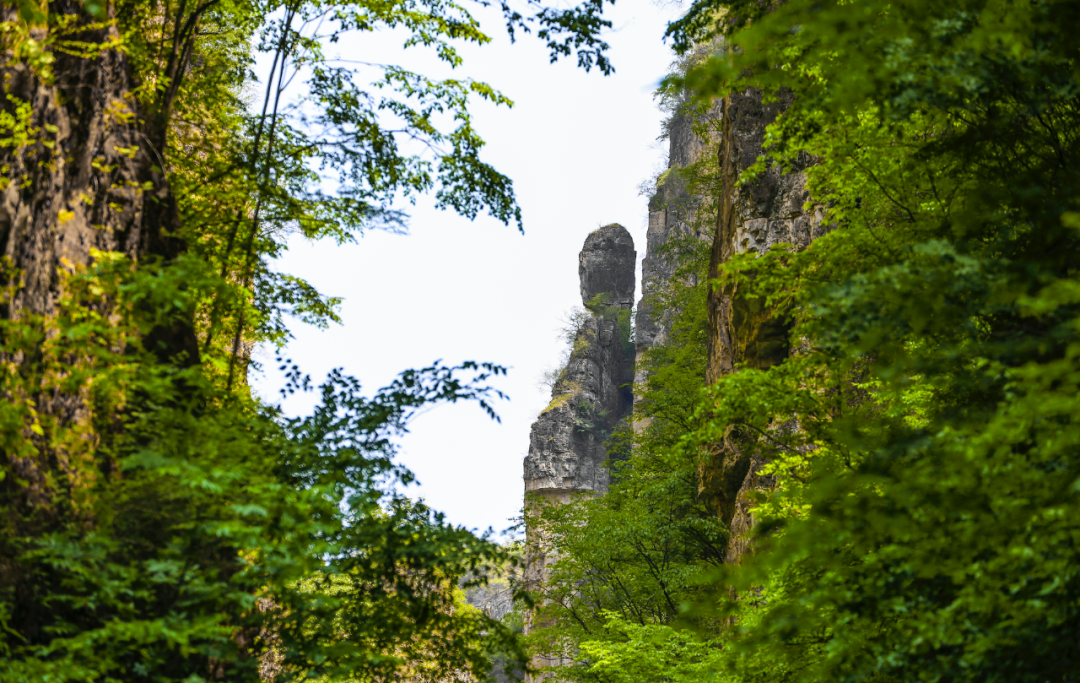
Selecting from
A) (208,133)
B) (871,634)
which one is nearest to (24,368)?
(208,133)

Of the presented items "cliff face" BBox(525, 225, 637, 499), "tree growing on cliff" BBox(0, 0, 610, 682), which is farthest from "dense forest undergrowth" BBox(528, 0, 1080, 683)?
"cliff face" BBox(525, 225, 637, 499)

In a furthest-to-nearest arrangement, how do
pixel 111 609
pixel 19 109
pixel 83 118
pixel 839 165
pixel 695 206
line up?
1. pixel 695 206
2. pixel 839 165
3. pixel 83 118
4. pixel 19 109
5. pixel 111 609

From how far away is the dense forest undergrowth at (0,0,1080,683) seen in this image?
13.8 ft

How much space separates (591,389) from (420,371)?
35093 millimetres

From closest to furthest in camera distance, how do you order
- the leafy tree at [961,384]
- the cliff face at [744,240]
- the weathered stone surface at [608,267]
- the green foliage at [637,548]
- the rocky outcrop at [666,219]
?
the leafy tree at [961,384]
the cliff face at [744,240]
the green foliage at [637,548]
the rocky outcrop at [666,219]
the weathered stone surface at [608,267]

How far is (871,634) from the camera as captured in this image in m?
6.50

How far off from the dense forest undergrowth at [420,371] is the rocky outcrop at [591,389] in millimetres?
29475

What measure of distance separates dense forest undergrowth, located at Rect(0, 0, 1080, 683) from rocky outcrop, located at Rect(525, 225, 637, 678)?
2947cm

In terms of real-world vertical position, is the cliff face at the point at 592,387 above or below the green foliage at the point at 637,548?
above

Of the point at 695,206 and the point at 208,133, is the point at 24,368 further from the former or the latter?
the point at 695,206

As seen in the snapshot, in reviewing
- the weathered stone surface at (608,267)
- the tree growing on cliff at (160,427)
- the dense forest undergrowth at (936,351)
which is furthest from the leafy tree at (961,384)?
the weathered stone surface at (608,267)

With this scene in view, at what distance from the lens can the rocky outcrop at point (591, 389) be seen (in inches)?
1567

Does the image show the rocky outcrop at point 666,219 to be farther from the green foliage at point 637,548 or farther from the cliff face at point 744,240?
the cliff face at point 744,240

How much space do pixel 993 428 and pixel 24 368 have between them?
6.24 m
